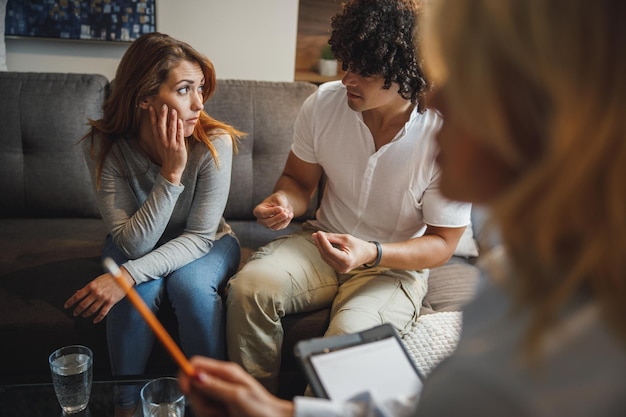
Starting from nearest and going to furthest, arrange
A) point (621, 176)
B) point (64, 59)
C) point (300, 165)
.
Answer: point (621, 176)
point (300, 165)
point (64, 59)

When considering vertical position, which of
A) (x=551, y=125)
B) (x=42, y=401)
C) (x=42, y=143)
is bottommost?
(x=42, y=401)

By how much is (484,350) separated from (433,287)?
1.14m

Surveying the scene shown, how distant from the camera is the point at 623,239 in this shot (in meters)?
0.49

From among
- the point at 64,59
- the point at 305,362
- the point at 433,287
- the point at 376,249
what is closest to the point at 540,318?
the point at 305,362

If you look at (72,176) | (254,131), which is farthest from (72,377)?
(254,131)

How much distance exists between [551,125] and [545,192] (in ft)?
0.19

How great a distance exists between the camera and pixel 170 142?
1.44 m

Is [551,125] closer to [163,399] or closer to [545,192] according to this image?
[545,192]

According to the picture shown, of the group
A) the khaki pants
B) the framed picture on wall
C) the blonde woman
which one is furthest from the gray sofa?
the blonde woman

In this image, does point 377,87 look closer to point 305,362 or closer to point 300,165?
point 300,165

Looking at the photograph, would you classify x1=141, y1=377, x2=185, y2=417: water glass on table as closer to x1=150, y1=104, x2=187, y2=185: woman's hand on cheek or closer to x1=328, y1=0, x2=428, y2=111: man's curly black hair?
x1=150, y1=104, x2=187, y2=185: woman's hand on cheek

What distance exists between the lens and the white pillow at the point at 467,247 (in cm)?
183

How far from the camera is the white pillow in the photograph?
1.83 metres

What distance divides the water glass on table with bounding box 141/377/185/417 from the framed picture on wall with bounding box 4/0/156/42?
1.66 m
